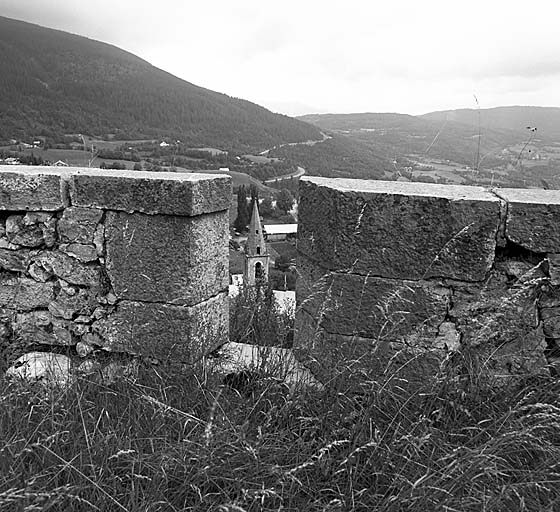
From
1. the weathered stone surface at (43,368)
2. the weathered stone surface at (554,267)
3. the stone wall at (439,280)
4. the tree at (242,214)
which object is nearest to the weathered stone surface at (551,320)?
the stone wall at (439,280)

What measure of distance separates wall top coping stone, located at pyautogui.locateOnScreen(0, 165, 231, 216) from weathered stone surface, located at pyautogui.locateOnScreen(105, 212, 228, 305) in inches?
3.0

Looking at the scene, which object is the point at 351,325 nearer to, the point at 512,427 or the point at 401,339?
the point at 401,339

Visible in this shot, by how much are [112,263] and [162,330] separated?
0.52m

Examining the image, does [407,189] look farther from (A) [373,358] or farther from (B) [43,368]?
(B) [43,368]

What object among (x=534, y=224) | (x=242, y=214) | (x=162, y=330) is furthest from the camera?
(x=242, y=214)

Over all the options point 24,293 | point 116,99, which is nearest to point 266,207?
point 24,293

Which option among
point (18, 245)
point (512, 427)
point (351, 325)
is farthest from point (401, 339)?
point (18, 245)

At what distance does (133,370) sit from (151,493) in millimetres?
1085

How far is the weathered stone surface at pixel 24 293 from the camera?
3.46 meters

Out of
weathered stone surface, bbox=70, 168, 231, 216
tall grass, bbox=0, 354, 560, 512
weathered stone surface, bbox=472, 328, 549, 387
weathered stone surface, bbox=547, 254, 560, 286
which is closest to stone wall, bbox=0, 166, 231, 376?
weathered stone surface, bbox=70, 168, 231, 216

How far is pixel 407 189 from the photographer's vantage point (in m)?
3.13

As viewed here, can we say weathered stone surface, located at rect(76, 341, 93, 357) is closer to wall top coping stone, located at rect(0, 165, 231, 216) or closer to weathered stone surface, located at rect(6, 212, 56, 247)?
weathered stone surface, located at rect(6, 212, 56, 247)

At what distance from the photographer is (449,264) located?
2.94 metres

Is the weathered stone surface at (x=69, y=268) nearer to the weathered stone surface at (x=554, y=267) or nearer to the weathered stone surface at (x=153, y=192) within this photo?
the weathered stone surface at (x=153, y=192)
